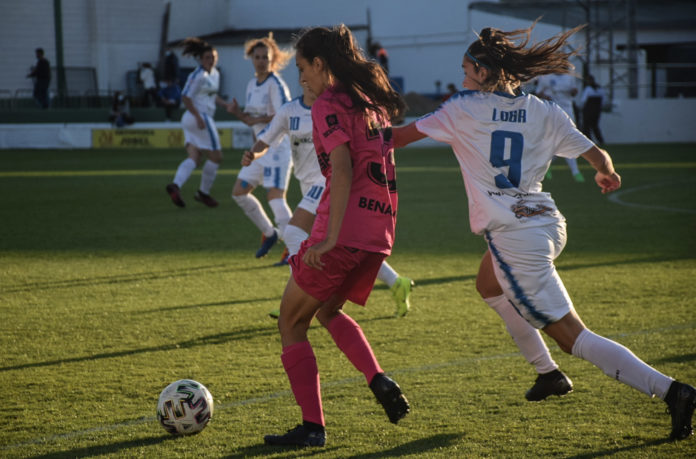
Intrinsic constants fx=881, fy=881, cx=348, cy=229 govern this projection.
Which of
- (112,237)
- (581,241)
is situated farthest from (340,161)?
(112,237)

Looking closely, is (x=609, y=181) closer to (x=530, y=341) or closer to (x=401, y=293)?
(x=530, y=341)

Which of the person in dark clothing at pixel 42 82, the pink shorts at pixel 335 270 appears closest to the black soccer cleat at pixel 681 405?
the pink shorts at pixel 335 270

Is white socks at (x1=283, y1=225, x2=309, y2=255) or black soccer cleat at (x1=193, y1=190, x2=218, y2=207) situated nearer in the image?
white socks at (x1=283, y1=225, x2=309, y2=255)

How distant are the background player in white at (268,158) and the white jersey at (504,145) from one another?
5093 millimetres

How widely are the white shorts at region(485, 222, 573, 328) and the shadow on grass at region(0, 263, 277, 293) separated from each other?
16.2 feet

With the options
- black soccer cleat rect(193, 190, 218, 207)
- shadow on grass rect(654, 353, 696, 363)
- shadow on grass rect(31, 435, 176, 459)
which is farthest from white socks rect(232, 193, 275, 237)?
shadow on grass rect(31, 435, 176, 459)

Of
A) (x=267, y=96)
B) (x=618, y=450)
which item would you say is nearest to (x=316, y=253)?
(x=618, y=450)

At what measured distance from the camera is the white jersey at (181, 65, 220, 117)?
13625 millimetres

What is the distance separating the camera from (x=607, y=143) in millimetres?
29484

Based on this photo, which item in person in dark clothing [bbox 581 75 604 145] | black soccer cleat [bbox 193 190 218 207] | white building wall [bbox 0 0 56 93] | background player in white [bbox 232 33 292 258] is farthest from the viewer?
white building wall [bbox 0 0 56 93]

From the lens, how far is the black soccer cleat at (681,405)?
3684mm

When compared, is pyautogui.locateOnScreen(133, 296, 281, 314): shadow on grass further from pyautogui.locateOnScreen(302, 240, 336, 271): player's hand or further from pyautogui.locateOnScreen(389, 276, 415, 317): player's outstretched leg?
pyautogui.locateOnScreen(302, 240, 336, 271): player's hand

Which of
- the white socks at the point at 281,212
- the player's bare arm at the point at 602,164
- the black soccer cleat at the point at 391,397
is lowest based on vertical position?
the black soccer cleat at the point at 391,397

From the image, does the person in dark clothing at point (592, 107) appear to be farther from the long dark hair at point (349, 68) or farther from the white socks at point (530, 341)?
the long dark hair at point (349, 68)
